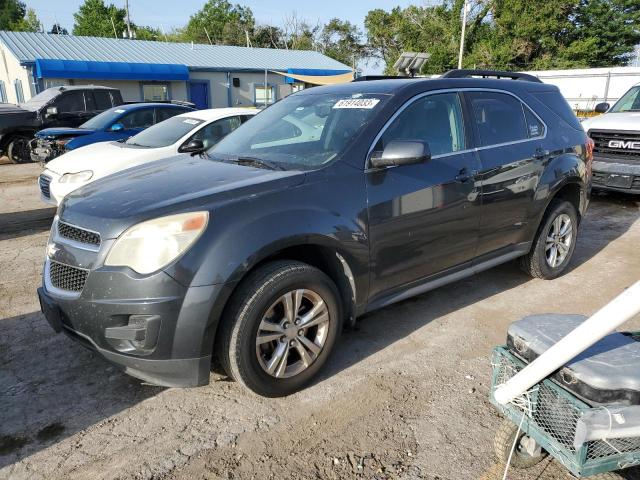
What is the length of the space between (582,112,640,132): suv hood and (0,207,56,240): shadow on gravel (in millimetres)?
8393

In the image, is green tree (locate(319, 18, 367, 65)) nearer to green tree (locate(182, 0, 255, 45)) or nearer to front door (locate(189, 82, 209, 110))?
green tree (locate(182, 0, 255, 45))

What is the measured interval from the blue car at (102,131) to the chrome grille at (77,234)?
7103 mm

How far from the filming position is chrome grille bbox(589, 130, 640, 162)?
7760mm

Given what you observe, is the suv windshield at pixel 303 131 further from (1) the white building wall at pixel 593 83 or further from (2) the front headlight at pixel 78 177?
(1) the white building wall at pixel 593 83

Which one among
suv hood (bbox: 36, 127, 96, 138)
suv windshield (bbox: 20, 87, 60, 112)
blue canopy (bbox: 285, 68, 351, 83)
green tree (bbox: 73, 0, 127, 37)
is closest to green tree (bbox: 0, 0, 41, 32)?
green tree (bbox: 73, 0, 127, 37)

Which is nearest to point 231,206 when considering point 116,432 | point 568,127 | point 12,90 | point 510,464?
point 116,432

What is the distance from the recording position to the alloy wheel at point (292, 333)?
285cm

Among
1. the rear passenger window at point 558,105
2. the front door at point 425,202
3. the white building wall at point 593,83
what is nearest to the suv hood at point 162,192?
the front door at point 425,202

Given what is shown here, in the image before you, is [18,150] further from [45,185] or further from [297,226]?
[297,226]

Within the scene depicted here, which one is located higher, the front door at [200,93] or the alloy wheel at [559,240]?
the front door at [200,93]

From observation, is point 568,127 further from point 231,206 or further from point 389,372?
point 231,206

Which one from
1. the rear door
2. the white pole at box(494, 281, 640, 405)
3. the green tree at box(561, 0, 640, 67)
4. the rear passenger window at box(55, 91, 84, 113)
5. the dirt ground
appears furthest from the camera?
the green tree at box(561, 0, 640, 67)

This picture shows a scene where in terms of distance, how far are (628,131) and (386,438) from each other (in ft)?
24.0

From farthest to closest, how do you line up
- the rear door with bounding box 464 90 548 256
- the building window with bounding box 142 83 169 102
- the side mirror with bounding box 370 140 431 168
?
1. the building window with bounding box 142 83 169 102
2. the rear door with bounding box 464 90 548 256
3. the side mirror with bounding box 370 140 431 168
